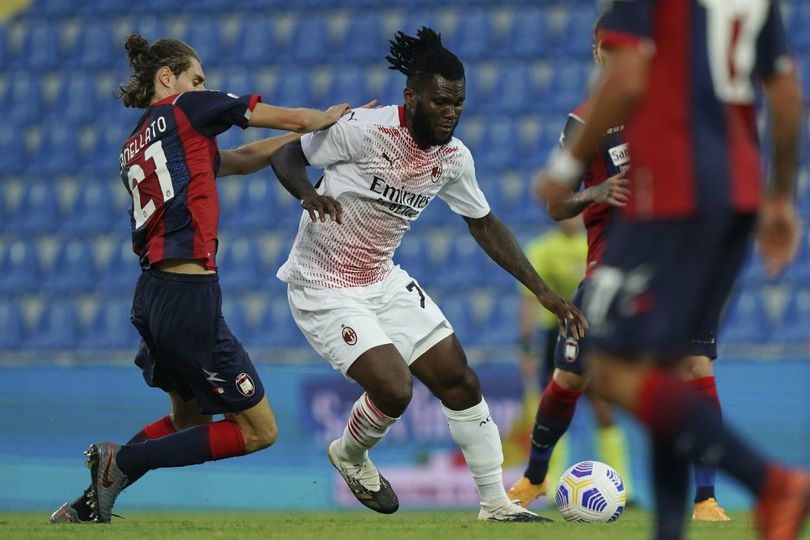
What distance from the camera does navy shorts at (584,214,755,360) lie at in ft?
10.5

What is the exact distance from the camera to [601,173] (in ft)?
20.0

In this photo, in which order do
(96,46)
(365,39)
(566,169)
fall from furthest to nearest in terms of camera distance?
(96,46) → (365,39) → (566,169)

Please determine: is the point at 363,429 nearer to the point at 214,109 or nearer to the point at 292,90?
the point at 214,109

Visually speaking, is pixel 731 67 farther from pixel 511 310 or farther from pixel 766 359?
pixel 511 310

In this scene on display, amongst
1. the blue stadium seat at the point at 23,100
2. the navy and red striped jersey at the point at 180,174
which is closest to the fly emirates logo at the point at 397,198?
the navy and red striped jersey at the point at 180,174

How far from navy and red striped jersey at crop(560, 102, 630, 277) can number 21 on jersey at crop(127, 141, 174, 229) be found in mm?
1762

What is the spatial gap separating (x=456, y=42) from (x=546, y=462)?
719cm

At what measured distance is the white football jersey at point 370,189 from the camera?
6.00 m

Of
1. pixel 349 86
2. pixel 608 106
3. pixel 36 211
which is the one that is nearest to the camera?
pixel 608 106

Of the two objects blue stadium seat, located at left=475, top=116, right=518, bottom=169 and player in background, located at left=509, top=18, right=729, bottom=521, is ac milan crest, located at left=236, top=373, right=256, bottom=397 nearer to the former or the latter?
player in background, located at left=509, top=18, right=729, bottom=521

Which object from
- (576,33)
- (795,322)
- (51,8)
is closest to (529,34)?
(576,33)

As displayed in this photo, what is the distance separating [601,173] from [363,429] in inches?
64.1

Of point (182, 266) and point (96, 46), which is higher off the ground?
point (96, 46)

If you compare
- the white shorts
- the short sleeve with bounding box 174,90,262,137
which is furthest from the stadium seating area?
the short sleeve with bounding box 174,90,262,137
